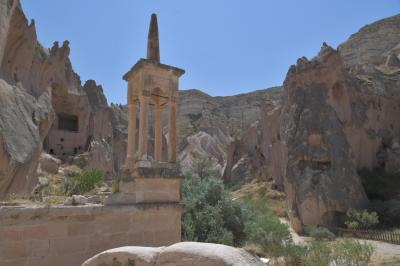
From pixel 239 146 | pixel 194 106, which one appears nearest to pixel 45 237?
pixel 239 146

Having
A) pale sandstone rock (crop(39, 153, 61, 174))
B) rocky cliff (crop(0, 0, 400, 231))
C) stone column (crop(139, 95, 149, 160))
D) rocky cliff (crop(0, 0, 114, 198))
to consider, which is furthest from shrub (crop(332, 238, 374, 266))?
pale sandstone rock (crop(39, 153, 61, 174))

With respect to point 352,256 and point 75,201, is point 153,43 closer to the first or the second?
point 75,201

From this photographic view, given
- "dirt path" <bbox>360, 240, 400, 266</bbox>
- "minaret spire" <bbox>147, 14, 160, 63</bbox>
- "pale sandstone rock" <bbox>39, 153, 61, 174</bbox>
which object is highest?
"minaret spire" <bbox>147, 14, 160, 63</bbox>

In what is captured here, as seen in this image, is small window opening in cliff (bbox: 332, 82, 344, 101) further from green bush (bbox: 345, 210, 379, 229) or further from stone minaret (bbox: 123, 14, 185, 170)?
stone minaret (bbox: 123, 14, 185, 170)

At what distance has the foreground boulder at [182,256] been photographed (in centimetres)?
387

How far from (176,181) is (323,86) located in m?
21.5

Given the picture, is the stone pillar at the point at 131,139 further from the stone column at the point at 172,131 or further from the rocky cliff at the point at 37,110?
the rocky cliff at the point at 37,110

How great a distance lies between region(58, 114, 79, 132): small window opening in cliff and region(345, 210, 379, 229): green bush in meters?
29.0

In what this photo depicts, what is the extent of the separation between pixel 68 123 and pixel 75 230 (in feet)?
115

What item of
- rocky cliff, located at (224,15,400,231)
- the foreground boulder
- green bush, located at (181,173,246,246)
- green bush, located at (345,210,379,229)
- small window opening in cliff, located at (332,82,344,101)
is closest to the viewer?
the foreground boulder

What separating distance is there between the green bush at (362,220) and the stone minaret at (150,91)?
586 inches

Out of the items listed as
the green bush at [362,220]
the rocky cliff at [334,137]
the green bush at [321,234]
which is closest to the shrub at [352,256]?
the green bush at [321,234]

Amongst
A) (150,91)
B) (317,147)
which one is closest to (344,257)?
(150,91)

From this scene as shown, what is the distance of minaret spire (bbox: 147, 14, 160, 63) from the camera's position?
8.88 meters
